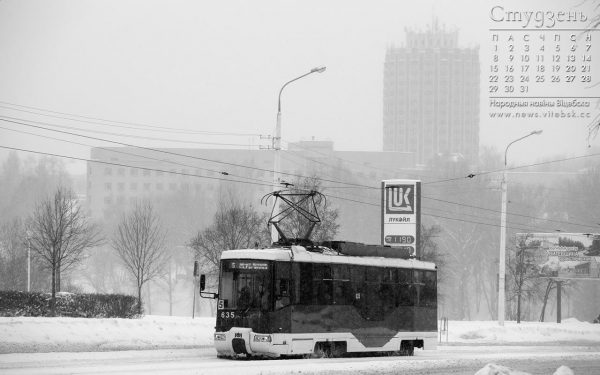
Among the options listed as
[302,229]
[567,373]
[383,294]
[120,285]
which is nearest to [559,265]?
[302,229]

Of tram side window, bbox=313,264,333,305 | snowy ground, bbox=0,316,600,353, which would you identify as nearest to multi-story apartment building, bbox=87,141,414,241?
snowy ground, bbox=0,316,600,353

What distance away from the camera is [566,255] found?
6588 centimetres

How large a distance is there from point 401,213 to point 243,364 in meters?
19.0

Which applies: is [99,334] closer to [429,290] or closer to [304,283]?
[304,283]

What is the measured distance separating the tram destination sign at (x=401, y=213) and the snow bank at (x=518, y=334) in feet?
18.8

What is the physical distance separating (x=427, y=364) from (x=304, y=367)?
13.6 feet

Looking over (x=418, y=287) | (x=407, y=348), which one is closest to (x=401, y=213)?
(x=418, y=287)

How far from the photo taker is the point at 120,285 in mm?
113500

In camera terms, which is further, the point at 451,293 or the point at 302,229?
the point at 451,293

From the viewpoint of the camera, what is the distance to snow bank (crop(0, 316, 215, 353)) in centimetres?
3059

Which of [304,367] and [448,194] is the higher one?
[448,194]

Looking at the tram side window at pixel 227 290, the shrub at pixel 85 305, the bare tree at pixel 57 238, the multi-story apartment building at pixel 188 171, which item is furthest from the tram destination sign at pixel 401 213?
the multi-story apartment building at pixel 188 171

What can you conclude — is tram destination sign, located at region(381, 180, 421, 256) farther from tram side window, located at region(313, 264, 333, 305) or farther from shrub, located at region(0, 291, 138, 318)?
tram side window, located at region(313, 264, 333, 305)

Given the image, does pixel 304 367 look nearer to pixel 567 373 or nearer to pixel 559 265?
pixel 567 373
